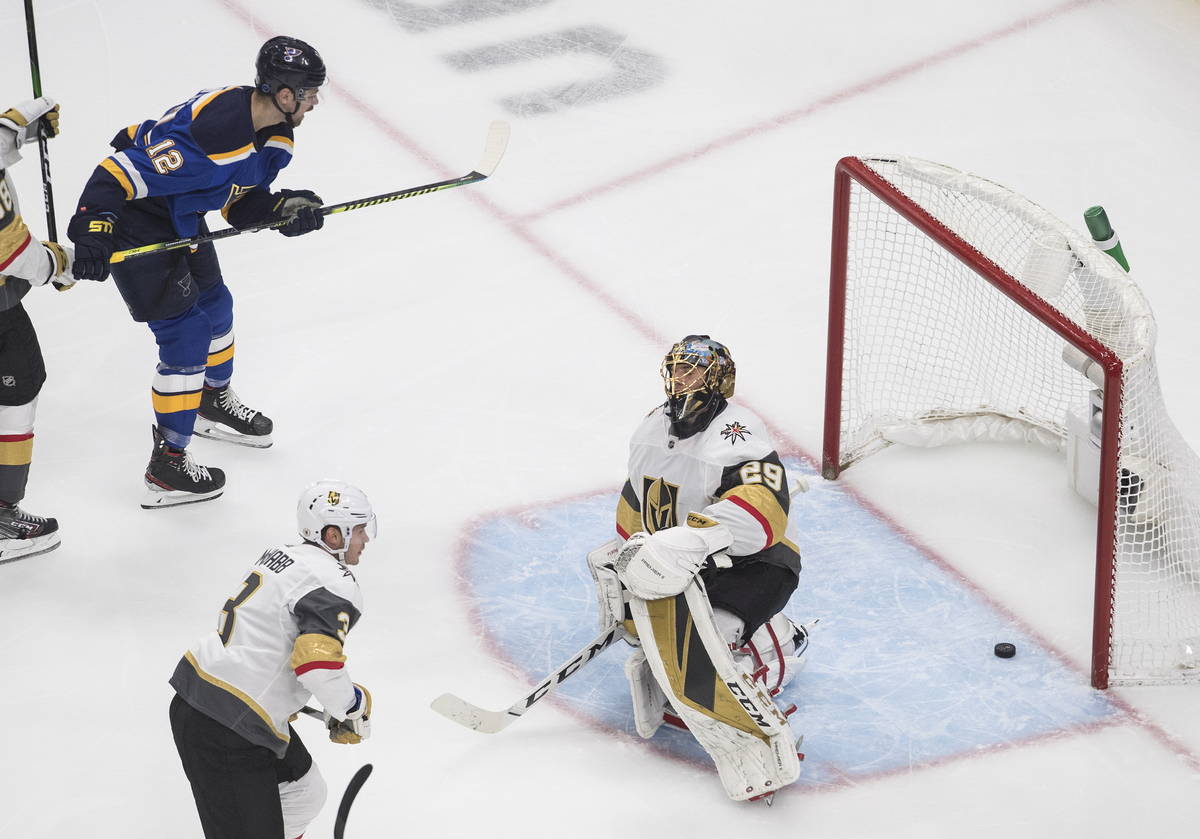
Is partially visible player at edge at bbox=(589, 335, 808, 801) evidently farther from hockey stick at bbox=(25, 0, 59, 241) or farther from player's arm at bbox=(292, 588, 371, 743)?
hockey stick at bbox=(25, 0, 59, 241)

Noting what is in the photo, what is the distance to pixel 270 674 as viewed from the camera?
3084 mm

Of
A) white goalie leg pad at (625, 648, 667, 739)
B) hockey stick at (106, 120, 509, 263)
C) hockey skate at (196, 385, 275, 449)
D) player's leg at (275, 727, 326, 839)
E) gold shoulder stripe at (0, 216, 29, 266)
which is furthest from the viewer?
hockey skate at (196, 385, 275, 449)

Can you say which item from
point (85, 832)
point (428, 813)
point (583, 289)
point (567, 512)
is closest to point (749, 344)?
point (583, 289)

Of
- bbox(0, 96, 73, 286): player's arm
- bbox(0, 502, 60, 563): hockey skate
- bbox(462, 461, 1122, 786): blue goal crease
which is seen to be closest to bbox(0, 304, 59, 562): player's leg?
bbox(0, 502, 60, 563): hockey skate

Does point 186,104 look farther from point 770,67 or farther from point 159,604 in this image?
point 770,67

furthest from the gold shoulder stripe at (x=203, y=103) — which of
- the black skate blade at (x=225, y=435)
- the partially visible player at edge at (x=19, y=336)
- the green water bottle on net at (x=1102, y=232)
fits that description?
the green water bottle on net at (x=1102, y=232)

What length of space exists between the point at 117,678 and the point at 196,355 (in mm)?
873

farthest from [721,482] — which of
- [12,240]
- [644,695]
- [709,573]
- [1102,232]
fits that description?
[12,240]

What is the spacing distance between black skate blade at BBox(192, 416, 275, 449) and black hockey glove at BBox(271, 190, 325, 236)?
2.13 feet

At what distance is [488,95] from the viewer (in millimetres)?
6562

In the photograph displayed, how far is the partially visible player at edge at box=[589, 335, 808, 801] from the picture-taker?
136 inches

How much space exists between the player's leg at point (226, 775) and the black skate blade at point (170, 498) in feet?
4.71

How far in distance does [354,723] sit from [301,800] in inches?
10.4

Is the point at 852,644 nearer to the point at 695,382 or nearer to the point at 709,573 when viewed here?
the point at 709,573
